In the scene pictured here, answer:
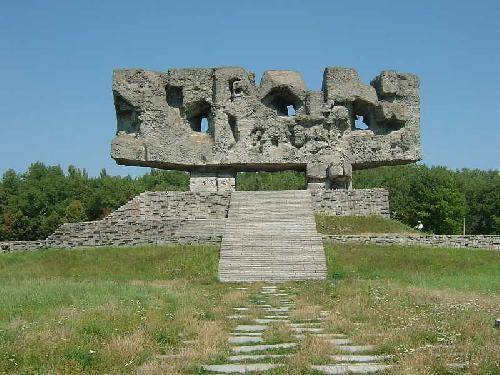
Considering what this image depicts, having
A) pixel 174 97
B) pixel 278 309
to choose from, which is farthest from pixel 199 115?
pixel 278 309

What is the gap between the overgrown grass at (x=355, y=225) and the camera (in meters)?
24.5

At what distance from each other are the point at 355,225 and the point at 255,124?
6.95 m

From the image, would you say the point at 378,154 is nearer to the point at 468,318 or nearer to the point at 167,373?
the point at 468,318

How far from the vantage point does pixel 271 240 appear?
68.7ft

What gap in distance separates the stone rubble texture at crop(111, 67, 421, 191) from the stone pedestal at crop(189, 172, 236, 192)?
0.05 metres

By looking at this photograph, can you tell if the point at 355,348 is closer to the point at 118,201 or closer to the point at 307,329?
the point at 307,329

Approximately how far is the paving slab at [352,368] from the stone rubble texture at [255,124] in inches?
863

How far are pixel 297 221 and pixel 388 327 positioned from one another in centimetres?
1471

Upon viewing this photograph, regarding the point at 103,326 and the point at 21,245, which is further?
the point at 21,245

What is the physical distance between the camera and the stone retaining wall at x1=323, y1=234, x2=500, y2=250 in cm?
2241

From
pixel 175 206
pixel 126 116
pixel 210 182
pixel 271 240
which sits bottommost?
pixel 271 240

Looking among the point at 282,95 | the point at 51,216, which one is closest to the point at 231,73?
the point at 282,95

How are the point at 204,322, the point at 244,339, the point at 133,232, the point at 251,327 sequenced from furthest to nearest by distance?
the point at 133,232 < the point at 204,322 < the point at 251,327 < the point at 244,339

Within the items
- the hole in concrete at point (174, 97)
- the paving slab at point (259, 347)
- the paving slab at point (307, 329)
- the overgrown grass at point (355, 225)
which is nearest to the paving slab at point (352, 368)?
the paving slab at point (259, 347)
